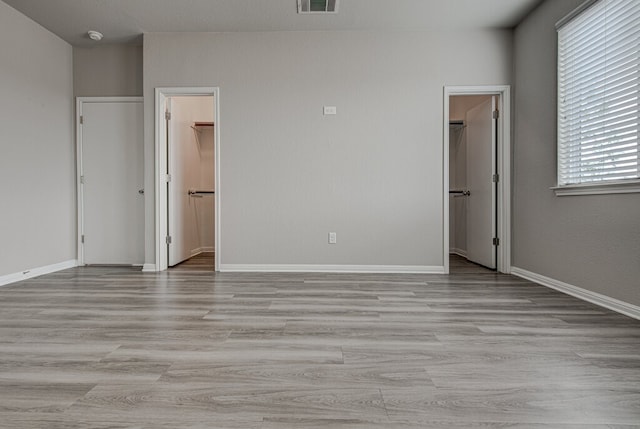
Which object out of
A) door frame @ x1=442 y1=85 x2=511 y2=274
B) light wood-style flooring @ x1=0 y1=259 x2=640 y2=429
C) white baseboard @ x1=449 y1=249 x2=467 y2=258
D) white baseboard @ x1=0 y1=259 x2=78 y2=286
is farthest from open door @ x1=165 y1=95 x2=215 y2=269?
white baseboard @ x1=449 y1=249 x2=467 y2=258

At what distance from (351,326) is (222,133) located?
2823 mm

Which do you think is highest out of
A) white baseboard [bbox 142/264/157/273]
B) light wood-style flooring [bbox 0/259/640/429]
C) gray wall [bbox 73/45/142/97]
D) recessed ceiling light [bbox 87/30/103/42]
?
recessed ceiling light [bbox 87/30/103/42]

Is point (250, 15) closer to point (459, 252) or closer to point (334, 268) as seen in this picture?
point (334, 268)

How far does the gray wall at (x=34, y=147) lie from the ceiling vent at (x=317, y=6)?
280 centimetres

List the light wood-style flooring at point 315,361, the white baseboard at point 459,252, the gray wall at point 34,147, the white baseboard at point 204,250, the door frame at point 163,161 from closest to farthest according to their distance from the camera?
the light wood-style flooring at point 315,361 < the gray wall at point 34,147 < the door frame at point 163,161 < the white baseboard at point 459,252 < the white baseboard at point 204,250

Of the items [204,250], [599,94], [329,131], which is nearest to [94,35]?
[329,131]

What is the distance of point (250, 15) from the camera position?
3.87 m

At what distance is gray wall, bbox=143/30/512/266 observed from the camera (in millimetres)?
4234

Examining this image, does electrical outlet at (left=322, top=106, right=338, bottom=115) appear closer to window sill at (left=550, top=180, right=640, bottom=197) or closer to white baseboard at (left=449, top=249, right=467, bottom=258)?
window sill at (left=550, top=180, right=640, bottom=197)

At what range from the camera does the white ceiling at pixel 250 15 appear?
3.65m

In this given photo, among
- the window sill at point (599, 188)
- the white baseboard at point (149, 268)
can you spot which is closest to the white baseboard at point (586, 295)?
the window sill at point (599, 188)

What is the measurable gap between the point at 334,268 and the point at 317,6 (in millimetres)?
2628

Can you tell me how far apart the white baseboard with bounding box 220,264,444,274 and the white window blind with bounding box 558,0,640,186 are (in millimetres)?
1586

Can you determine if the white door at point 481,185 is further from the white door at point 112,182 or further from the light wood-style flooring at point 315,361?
the white door at point 112,182
